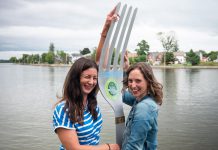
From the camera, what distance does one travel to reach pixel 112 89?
2301 millimetres

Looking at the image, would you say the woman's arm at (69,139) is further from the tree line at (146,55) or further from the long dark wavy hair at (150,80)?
the tree line at (146,55)

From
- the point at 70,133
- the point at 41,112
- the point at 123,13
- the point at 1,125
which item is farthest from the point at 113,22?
the point at 41,112

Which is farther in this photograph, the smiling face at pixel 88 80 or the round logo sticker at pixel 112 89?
the round logo sticker at pixel 112 89

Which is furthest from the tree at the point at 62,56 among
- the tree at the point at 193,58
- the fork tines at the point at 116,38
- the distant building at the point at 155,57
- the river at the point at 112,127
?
the fork tines at the point at 116,38

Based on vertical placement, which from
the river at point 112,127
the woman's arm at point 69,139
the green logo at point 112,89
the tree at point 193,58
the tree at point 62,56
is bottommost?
the river at point 112,127

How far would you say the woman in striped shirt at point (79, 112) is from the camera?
6.65ft

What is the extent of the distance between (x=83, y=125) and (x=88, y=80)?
1.03 ft

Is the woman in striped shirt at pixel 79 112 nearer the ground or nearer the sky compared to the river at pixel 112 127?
nearer the sky

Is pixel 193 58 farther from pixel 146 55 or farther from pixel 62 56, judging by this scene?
pixel 62 56

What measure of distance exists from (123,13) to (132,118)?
751mm

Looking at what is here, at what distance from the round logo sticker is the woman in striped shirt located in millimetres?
102

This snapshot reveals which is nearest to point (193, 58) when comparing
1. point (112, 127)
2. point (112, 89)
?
point (112, 127)

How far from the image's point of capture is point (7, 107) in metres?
14.5

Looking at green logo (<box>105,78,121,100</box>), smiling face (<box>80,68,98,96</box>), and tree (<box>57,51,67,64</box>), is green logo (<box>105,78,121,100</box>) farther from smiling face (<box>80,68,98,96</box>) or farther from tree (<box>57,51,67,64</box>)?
tree (<box>57,51,67,64</box>)
